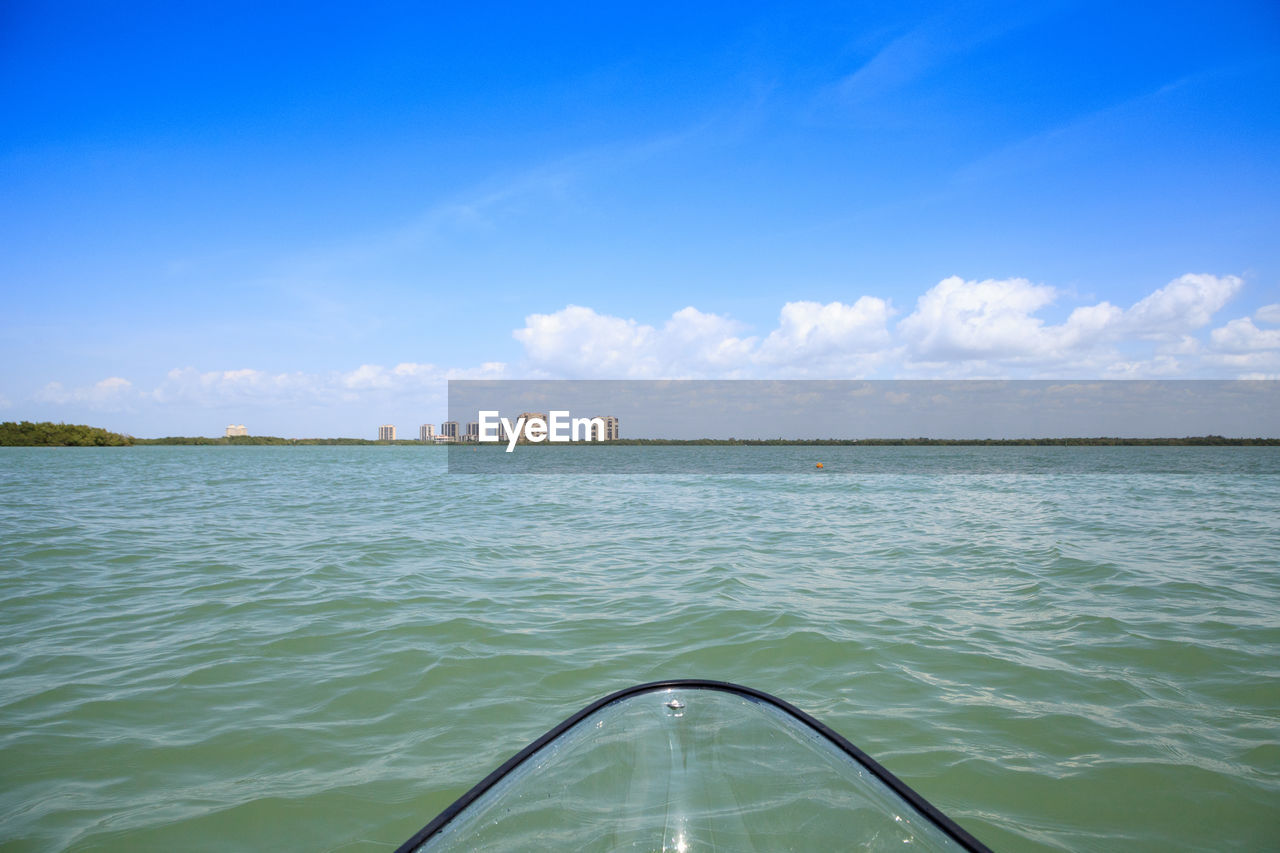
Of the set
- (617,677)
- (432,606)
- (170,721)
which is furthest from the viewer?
(432,606)

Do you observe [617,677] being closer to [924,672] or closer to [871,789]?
[924,672]

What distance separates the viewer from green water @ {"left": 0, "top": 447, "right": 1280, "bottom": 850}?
314cm

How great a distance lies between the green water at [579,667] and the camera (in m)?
3.14

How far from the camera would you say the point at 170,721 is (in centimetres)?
407

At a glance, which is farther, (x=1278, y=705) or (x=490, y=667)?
(x=490, y=667)

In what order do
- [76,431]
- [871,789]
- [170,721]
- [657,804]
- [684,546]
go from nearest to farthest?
[871,789]
[657,804]
[170,721]
[684,546]
[76,431]

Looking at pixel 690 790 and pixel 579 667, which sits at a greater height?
pixel 690 790

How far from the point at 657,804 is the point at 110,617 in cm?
694

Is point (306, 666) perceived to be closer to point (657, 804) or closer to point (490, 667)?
point (490, 667)

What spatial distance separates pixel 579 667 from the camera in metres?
4.98

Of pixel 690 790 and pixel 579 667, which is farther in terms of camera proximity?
pixel 579 667

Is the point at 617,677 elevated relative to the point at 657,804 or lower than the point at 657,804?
lower

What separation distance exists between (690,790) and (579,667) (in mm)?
2541

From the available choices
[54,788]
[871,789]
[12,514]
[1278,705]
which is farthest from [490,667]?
[12,514]
